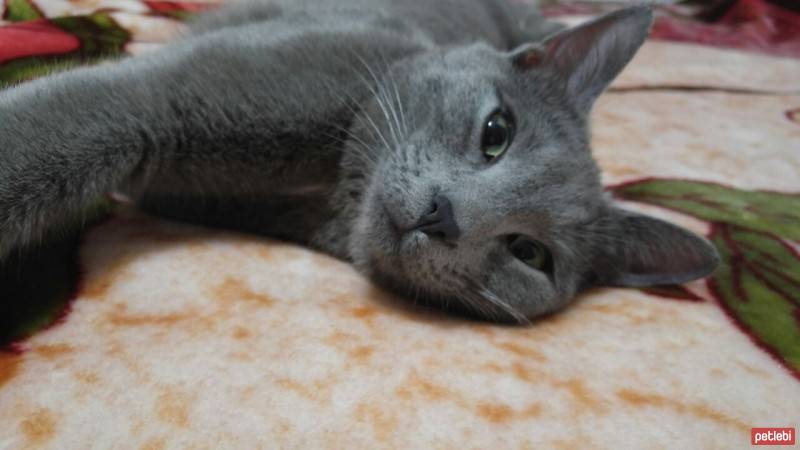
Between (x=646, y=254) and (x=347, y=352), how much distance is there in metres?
0.52

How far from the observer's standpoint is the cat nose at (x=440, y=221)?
2.43 ft

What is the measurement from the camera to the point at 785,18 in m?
2.80

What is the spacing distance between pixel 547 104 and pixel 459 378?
20.0 inches

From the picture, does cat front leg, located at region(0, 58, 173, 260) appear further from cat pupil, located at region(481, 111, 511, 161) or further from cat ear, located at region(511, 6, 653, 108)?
cat ear, located at region(511, 6, 653, 108)

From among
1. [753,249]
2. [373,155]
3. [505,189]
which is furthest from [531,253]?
[753,249]

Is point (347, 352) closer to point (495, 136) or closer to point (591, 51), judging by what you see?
point (495, 136)

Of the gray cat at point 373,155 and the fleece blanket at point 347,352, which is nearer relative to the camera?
the fleece blanket at point 347,352

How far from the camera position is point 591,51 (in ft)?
3.32

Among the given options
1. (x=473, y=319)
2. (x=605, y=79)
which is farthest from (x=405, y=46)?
(x=473, y=319)

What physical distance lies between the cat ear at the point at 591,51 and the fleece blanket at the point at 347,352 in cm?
25

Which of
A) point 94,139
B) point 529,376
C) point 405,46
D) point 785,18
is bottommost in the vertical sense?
point 529,376

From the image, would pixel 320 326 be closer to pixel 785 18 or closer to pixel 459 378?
pixel 459 378

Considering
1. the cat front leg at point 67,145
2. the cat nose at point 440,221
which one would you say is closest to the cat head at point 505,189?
the cat nose at point 440,221

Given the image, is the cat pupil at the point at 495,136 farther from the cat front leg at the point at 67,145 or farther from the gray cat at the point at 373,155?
the cat front leg at the point at 67,145
